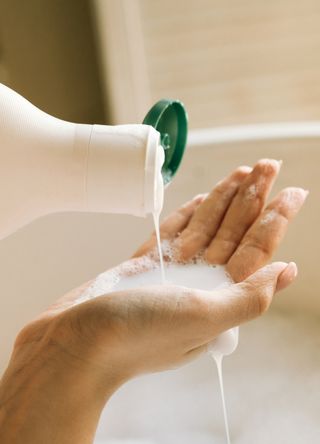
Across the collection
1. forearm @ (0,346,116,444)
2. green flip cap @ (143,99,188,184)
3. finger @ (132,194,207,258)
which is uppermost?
green flip cap @ (143,99,188,184)

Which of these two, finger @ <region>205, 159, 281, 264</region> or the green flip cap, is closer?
the green flip cap

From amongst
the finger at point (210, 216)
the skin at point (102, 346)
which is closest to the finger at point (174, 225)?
the finger at point (210, 216)

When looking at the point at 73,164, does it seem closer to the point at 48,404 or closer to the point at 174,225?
the point at 48,404

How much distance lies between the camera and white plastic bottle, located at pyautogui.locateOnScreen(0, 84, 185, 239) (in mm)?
663

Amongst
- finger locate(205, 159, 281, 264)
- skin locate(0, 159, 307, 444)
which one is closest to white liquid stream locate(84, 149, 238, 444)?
finger locate(205, 159, 281, 264)

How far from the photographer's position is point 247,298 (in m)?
0.68

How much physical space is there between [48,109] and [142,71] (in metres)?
0.24

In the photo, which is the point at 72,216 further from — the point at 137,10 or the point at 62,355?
the point at 137,10

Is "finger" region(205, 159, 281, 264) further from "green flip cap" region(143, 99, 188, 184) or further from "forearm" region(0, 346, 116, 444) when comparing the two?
"forearm" region(0, 346, 116, 444)

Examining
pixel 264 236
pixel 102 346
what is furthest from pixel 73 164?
pixel 264 236

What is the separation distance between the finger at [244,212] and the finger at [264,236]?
34 mm

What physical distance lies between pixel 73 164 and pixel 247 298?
215 mm

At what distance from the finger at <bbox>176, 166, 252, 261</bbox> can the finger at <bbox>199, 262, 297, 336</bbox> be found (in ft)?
0.92

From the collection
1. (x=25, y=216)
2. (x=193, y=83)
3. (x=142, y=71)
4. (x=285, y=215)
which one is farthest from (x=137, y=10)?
(x=25, y=216)
